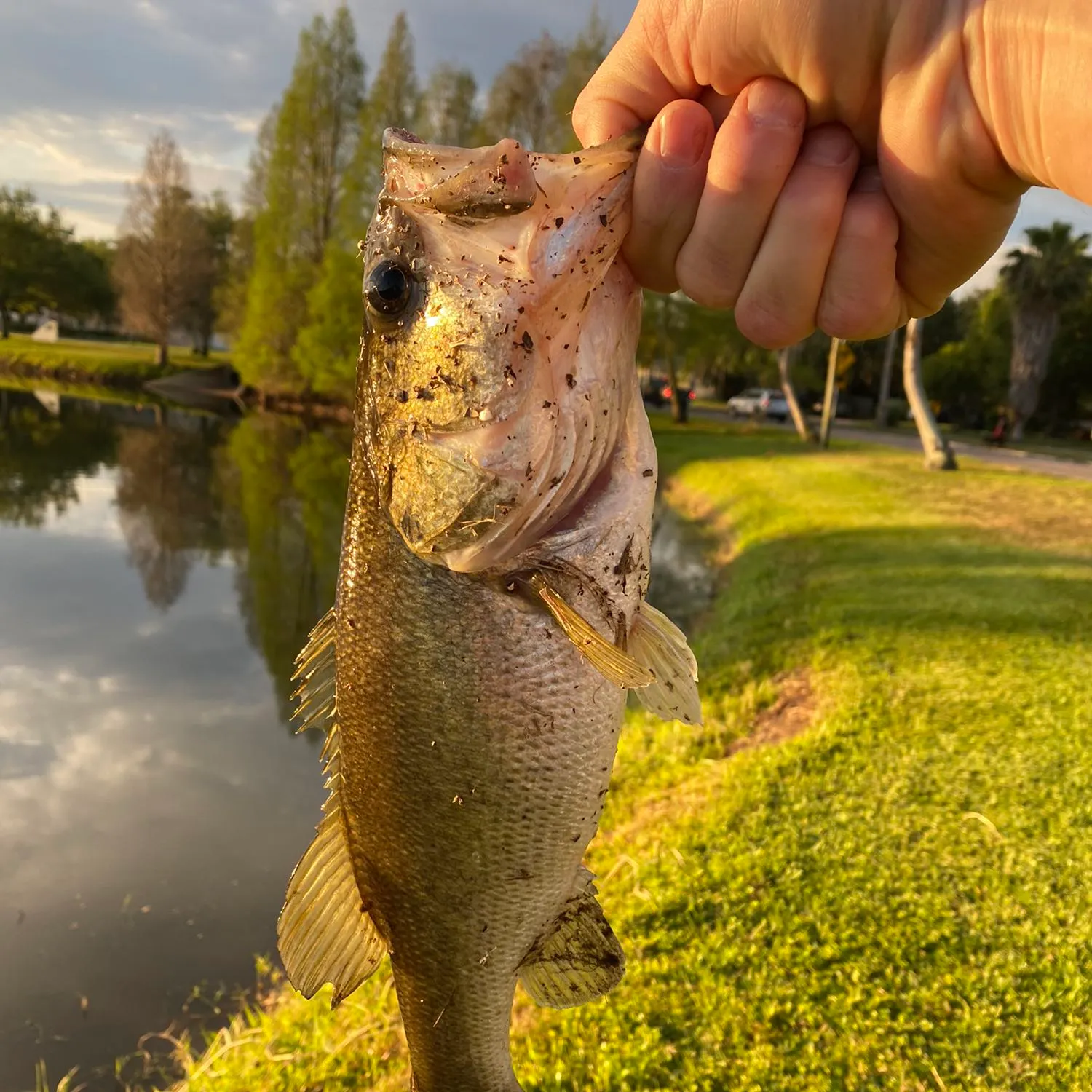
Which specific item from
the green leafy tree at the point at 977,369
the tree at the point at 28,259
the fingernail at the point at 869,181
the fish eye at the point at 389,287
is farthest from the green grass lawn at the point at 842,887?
the tree at the point at 28,259

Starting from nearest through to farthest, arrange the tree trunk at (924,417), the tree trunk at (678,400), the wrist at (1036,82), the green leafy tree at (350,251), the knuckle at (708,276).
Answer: the wrist at (1036,82) → the knuckle at (708,276) → the tree trunk at (924,417) → the tree trunk at (678,400) → the green leafy tree at (350,251)

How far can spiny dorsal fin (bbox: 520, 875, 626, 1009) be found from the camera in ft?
6.16

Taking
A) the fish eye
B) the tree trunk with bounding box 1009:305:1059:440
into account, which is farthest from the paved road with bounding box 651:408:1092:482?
the fish eye

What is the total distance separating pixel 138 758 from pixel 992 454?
73.9 ft

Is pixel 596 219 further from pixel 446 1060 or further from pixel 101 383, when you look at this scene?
pixel 101 383

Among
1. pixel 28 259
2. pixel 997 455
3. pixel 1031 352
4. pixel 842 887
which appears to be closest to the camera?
pixel 842 887

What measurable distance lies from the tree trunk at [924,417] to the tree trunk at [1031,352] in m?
18.5

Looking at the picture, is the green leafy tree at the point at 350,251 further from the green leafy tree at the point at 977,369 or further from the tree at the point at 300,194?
the green leafy tree at the point at 977,369

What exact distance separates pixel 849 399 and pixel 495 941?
43658 mm

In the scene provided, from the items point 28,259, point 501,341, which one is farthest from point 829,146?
point 28,259

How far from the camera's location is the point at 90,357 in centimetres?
4391

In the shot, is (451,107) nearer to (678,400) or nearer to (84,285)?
(678,400)

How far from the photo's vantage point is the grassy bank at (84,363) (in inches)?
1629

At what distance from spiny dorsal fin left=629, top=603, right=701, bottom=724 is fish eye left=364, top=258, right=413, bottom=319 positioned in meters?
0.79
